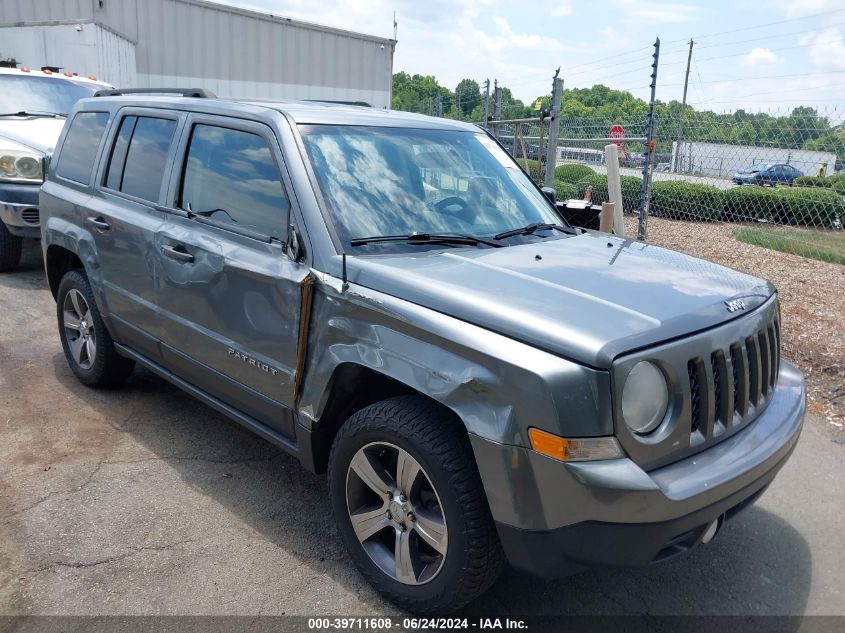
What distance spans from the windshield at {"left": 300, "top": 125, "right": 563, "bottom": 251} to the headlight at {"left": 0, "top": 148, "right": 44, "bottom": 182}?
5185mm

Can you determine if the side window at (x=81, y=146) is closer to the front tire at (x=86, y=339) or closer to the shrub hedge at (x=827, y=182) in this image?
the front tire at (x=86, y=339)

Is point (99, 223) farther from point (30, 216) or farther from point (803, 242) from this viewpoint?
point (803, 242)

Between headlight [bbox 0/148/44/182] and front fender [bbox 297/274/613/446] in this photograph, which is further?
headlight [bbox 0/148/44/182]

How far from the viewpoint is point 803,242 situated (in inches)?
435

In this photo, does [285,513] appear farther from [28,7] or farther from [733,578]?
[28,7]

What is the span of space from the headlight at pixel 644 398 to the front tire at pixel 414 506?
556 mm

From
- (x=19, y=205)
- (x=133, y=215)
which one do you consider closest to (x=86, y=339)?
(x=133, y=215)

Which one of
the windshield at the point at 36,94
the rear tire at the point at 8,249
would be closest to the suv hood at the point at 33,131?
the windshield at the point at 36,94

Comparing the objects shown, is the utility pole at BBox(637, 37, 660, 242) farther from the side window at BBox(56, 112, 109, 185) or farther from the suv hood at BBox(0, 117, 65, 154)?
the suv hood at BBox(0, 117, 65, 154)

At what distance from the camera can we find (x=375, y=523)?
2.81 m

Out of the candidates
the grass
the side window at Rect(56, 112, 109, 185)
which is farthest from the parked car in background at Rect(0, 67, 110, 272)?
the grass

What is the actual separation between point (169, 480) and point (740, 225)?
12.9m

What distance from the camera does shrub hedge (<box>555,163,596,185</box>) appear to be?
17.2 m

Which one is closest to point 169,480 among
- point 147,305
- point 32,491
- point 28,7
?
point 32,491
